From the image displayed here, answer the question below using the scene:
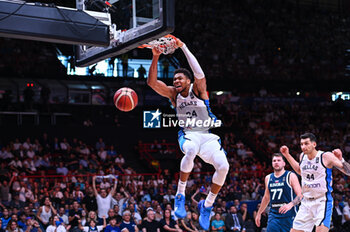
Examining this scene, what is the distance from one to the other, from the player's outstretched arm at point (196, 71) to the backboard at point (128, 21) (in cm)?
52

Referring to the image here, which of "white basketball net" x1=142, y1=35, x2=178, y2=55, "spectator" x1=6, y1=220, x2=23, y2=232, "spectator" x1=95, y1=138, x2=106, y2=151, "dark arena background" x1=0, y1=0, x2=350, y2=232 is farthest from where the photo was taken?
"spectator" x1=95, y1=138, x2=106, y2=151

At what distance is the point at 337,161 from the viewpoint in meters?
7.74

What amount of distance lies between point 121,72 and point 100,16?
14364 millimetres

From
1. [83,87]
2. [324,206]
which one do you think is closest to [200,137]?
[324,206]

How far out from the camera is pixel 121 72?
2097 centimetres

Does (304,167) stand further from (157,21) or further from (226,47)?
(226,47)

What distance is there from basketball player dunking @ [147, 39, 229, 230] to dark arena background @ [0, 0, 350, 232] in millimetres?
6230

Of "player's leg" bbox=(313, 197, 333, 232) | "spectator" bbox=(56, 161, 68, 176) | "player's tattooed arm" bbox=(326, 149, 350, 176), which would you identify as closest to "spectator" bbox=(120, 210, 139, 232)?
"spectator" bbox=(56, 161, 68, 176)

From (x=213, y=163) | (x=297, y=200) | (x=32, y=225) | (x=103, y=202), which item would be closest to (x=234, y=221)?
(x=103, y=202)

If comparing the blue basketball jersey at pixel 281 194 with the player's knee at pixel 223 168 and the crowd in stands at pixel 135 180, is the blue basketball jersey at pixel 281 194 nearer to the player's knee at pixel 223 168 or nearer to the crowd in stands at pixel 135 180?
the player's knee at pixel 223 168

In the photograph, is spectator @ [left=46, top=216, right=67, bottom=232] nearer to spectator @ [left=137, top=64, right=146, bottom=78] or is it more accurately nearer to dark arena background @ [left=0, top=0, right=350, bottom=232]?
dark arena background @ [left=0, top=0, right=350, bottom=232]

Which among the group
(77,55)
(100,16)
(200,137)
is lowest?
(200,137)

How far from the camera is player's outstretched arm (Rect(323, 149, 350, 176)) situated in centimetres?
749

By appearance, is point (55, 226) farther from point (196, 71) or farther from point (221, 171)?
point (196, 71)
